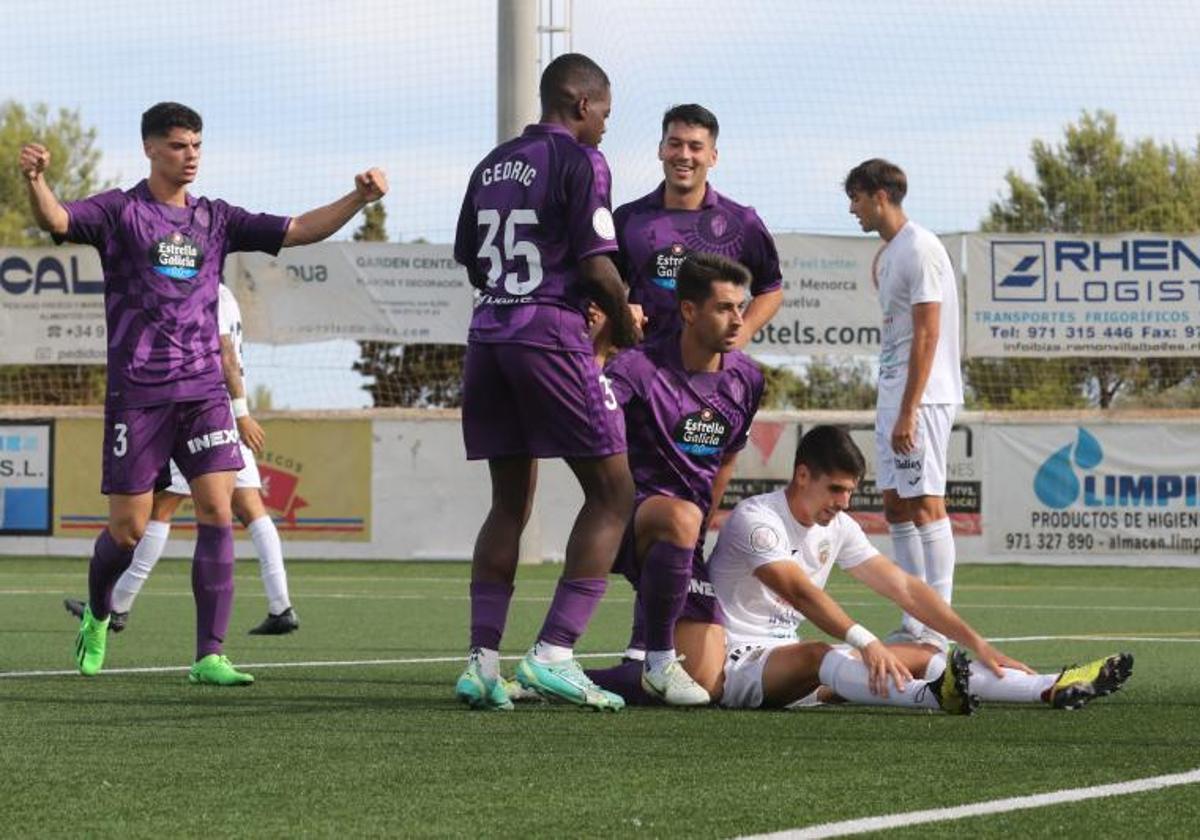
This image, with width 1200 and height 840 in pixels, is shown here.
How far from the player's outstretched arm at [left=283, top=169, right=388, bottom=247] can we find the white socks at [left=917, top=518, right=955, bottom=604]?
2.71 meters

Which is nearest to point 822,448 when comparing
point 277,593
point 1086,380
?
point 277,593

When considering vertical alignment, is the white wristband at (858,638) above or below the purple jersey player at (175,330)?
below

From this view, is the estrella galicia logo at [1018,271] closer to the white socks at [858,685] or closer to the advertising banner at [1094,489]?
the advertising banner at [1094,489]

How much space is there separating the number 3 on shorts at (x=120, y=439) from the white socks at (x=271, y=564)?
7.71 ft

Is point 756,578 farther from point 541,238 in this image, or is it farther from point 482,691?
point 541,238

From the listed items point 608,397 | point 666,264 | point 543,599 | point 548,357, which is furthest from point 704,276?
point 543,599

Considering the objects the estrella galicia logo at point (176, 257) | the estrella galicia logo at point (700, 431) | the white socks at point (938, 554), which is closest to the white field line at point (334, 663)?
the white socks at point (938, 554)

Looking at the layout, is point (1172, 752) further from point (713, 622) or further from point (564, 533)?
point (564, 533)

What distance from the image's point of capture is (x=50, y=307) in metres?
23.5

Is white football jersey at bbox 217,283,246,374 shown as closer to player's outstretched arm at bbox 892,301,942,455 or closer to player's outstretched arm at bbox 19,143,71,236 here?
player's outstretched arm at bbox 19,143,71,236

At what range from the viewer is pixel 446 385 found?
2553 centimetres

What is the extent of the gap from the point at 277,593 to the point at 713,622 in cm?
385

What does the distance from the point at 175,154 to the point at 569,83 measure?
1828 millimetres

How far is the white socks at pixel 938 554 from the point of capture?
8.52 metres
